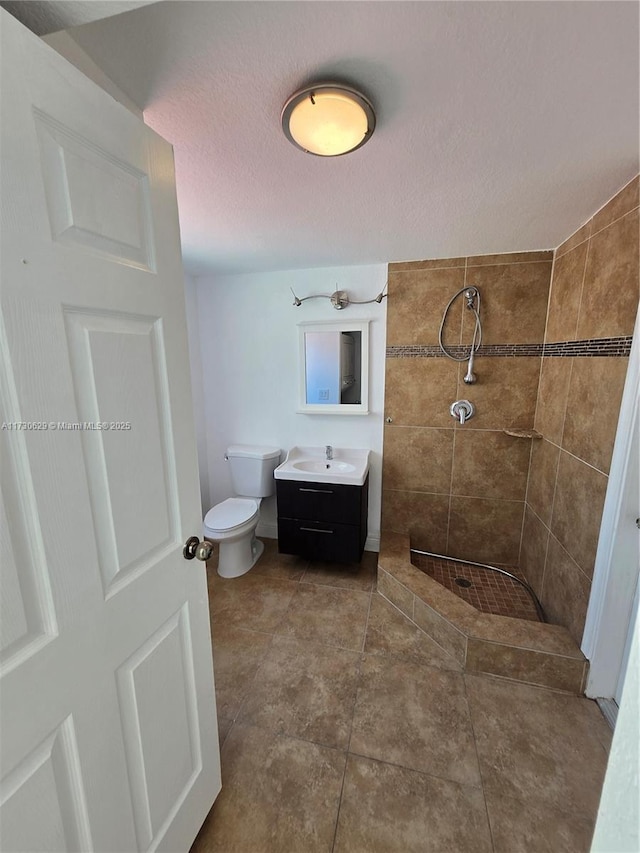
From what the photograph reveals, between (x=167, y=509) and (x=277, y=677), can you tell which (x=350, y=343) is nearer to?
(x=167, y=509)

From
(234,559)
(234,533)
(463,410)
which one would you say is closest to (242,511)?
(234,533)

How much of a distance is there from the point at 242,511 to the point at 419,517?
1.33 metres

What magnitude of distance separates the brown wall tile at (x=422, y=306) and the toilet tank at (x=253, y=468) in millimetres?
1278

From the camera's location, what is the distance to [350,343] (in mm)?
2463

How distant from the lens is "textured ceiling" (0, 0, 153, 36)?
592mm

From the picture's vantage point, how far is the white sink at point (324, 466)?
225cm

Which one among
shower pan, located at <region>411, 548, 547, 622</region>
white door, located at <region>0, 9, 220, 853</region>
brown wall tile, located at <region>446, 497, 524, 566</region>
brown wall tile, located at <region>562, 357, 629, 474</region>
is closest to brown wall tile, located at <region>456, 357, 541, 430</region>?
brown wall tile, located at <region>562, 357, 629, 474</region>

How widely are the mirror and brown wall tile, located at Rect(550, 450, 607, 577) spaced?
4.12ft

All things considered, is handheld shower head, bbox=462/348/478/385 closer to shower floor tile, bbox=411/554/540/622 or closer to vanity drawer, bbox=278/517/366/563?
vanity drawer, bbox=278/517/366/563

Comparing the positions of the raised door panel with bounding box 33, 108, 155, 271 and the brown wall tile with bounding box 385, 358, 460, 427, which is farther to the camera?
the brown wall tile with bounding box 385, 358, 460, 427

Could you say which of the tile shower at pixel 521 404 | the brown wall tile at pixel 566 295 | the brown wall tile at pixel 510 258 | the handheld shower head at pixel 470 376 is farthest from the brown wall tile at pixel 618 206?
the handheld shower head at pixel 470 376

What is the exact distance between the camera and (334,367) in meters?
2.51

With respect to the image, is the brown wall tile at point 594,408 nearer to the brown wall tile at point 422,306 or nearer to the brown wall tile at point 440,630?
the brown wall tile at point 422,306

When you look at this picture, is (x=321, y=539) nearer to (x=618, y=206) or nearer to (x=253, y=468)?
(x=253, y=468)
